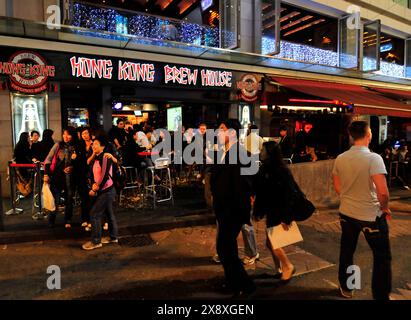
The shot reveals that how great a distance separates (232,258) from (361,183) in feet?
5.13

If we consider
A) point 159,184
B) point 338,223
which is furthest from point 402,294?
point 159,184

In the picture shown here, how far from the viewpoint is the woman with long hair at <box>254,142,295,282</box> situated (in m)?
3.97

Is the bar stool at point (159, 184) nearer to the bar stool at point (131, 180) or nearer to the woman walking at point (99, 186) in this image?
the bar stool at point (131, 180)

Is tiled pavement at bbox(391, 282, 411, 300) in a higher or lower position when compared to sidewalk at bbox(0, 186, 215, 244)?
lower

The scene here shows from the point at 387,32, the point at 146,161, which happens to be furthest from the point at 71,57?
the point at 387,32

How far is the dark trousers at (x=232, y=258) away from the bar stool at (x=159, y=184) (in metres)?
4.01

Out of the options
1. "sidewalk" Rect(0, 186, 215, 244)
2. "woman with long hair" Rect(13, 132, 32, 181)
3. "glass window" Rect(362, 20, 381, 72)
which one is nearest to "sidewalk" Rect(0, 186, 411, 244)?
"sidewalk" Rect(0, 186, 215, 244)

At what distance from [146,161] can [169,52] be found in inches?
175

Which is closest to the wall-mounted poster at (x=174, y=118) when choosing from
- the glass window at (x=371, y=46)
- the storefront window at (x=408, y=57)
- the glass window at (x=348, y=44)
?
the glass window at (x=348, y=44)

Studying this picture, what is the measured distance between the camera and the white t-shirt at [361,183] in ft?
11.1

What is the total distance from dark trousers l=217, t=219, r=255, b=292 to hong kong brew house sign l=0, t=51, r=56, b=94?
7433 mm

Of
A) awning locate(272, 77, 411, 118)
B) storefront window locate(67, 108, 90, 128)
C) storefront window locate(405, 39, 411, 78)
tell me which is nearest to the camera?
storefront window locate(67, 108, 90, 128)

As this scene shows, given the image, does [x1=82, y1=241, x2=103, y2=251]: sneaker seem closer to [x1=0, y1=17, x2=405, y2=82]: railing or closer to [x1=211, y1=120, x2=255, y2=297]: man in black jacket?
[x1=211, y1=120, x2=255, y2=297]: man in black jacket
